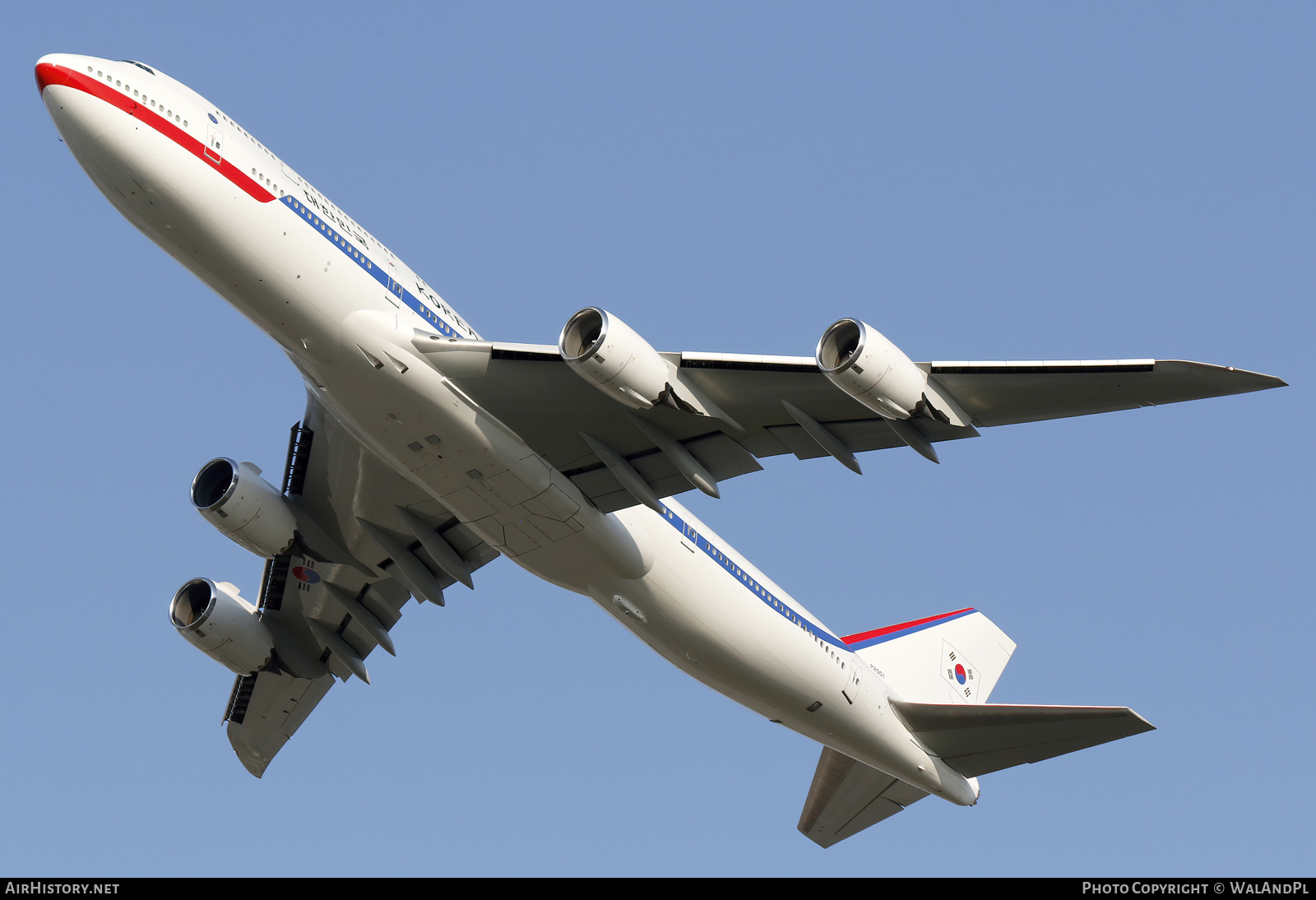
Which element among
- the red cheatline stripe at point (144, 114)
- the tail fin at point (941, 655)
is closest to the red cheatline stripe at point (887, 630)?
the tail fin at point (941, 655)

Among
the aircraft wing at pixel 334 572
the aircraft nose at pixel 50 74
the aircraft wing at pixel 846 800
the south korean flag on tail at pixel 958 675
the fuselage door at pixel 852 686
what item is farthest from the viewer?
the south korean flag on tail at pixel 958 675

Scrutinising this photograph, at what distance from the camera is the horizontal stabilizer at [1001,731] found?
2580cm

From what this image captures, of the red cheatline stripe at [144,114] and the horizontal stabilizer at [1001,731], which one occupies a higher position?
the red cheatline stripe at [144,114]

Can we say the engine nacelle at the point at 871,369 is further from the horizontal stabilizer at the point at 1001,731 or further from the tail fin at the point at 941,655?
the tail fin at the point at 941,655

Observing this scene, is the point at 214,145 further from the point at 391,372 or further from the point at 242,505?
the point at 242,505

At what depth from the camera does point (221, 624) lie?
28.9 metres

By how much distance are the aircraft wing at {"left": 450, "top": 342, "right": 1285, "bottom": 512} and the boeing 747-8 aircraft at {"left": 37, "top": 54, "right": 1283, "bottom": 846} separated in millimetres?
45

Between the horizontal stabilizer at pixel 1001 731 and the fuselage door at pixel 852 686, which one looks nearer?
the horizontal stabilizer at pixel 1001 731

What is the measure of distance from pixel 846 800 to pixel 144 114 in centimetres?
2023

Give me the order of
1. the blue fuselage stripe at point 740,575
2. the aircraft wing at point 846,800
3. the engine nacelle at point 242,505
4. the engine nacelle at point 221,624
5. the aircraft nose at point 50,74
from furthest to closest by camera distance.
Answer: the aircraft wing at point 846,800 < the engine nacelle at point 221,624 < the engine nacelle at point 242,505 < the blue fuselage stripe at point 740,575 < the aircraft nose at point 50,74

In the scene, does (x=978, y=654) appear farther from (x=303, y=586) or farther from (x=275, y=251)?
(x=275, y=251)

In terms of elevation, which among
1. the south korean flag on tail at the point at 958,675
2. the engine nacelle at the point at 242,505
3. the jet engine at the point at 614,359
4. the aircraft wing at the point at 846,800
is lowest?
the aircraft wing at the point at 846,800

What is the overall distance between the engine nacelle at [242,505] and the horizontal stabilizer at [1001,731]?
13.2m

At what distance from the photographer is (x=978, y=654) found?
33.7 m
